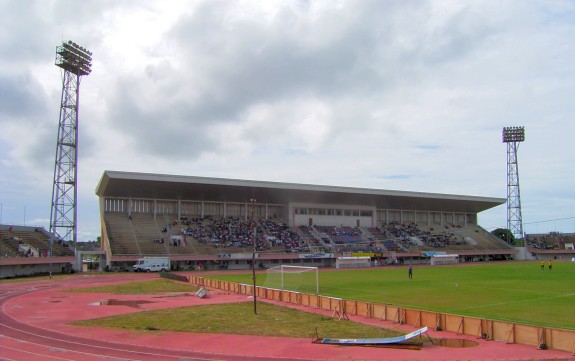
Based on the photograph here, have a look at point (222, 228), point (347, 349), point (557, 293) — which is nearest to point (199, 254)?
point (222, 228)

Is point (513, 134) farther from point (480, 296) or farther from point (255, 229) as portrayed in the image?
point (480, 296)

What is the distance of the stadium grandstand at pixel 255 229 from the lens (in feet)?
228

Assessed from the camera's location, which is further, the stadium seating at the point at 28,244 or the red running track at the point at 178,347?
the stadium seating at the point at 28,244

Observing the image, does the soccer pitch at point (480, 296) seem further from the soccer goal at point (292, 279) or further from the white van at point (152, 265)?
the white van at point (152, 265)

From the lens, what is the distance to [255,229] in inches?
3292

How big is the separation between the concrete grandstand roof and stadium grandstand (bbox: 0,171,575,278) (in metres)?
0.16

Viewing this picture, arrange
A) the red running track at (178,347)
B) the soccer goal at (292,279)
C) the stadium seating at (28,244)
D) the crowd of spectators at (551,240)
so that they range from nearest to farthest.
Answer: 1. the red running track at (178,347)
2. the soccer goal at (292,279)
3. the stadium seating at (28,244)
4. the crowd of spectators at (551,240)

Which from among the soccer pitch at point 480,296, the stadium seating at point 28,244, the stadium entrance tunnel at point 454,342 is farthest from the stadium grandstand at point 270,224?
the stadium entrance tunnel at point 454,342

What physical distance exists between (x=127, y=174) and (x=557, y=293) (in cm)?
5524

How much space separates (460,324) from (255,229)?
207 feet

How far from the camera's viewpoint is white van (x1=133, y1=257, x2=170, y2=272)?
66875mm

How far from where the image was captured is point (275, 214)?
3691 inches

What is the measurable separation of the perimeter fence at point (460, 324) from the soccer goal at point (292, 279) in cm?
804

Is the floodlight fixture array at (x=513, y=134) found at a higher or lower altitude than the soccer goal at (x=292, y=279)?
higher
